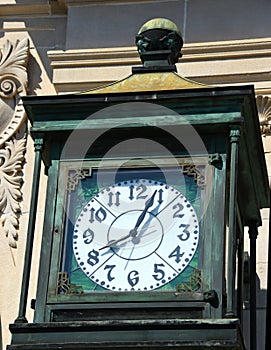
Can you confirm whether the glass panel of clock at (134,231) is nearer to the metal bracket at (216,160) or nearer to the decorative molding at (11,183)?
the metal bracket at (216,160)

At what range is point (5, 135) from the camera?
5734 mm

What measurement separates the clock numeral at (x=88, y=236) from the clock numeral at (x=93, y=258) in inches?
1.6

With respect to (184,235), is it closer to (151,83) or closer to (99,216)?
(99,216)

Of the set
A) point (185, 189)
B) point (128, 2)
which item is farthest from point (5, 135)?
point (185, 189)

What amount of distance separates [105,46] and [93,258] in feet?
5.66

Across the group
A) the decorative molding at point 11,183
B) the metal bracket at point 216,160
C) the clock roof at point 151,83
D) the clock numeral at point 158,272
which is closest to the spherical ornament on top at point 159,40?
the clock roof at point 151,83

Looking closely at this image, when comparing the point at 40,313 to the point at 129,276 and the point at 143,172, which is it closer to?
the point at 129,276

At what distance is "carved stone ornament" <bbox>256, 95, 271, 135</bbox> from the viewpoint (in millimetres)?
5539

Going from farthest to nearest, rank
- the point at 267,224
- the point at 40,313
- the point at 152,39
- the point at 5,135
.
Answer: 1. the point at 5,135
2. the point at 267,224
3. the point at 152,39
4. the point at 40,313

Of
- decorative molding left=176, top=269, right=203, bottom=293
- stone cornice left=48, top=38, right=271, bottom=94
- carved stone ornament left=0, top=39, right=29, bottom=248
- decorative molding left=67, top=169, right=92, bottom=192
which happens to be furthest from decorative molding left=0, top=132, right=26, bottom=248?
decorative molding left=176, top=269, right=203, bottom=293

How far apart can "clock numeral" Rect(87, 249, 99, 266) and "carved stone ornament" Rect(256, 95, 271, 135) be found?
1.44 meters

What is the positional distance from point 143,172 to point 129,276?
37 centimetres

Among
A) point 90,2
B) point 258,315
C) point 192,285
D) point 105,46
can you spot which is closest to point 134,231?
point 192,285

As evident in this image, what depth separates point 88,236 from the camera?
435 cm
